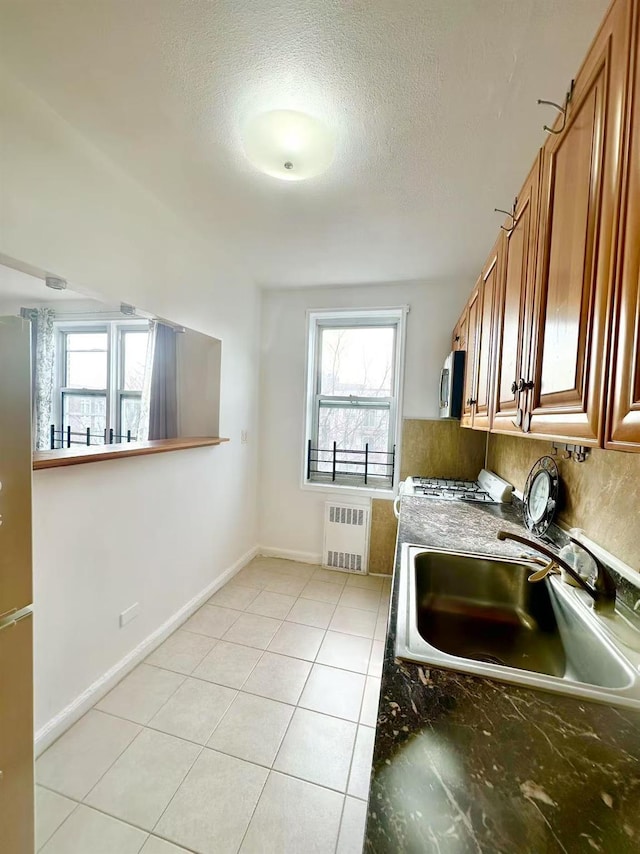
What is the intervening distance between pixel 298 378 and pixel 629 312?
2.77m

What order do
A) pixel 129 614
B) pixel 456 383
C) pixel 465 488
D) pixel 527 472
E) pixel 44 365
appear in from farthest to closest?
pixel 44 365 < pixel 465 488 < pixel 456 383 < pixel 527 472 < pixel 129 614

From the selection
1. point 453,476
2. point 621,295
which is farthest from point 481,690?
point 453,476

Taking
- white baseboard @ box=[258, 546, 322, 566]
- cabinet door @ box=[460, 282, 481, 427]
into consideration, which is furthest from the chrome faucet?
white baseboard @ box=[258, 546, 322, 566]

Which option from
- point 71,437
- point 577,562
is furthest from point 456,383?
point 71,437

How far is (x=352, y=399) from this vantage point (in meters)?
3.27

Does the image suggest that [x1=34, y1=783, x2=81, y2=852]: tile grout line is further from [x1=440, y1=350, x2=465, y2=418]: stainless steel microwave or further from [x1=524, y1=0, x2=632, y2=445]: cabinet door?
[x1=440, y1=350, x2=465, y2=418]: stainless steel microwave

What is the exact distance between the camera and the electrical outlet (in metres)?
1.83

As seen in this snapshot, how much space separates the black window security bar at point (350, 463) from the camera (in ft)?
10.7

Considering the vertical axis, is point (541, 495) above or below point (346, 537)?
above

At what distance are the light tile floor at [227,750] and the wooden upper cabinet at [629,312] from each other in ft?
5.03

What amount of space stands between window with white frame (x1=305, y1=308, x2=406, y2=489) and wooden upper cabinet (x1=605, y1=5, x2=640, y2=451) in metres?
2.48

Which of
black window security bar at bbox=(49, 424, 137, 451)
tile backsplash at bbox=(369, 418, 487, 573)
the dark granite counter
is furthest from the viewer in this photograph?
black window security bar at bbox=(49, 424, 137, 451)

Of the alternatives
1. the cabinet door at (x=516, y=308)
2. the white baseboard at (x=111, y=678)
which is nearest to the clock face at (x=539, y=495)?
the cabinet door at (x=516, y=308)

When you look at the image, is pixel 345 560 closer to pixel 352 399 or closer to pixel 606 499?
pixel 352 399
